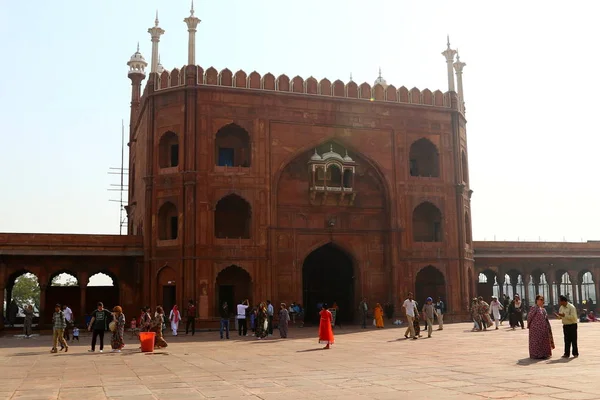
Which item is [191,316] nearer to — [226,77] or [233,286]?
[233,286]

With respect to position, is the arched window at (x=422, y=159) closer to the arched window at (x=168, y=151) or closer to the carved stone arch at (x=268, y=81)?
the carved stone arch at (x=268, y=81)

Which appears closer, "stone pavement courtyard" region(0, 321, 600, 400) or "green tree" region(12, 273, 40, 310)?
"stone pavement courtyard" region(0, 321, 600, 400)

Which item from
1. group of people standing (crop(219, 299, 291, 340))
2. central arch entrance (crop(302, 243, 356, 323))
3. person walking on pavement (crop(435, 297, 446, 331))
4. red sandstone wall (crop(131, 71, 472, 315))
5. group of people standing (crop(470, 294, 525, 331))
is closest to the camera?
group of people standing (crop(219, 299, 291, 340))

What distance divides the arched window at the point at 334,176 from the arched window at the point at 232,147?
3264mm

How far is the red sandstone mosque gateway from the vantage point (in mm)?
23297

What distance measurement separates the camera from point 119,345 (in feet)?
49.1

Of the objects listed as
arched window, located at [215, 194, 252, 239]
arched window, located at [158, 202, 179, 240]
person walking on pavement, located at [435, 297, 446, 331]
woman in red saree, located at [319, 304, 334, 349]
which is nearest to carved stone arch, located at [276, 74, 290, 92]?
arched window, located at [215, 194, 252, 239]

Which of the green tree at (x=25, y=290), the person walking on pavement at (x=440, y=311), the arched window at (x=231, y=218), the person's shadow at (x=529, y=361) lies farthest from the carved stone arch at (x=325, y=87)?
the green tree at (x=25, y=290)

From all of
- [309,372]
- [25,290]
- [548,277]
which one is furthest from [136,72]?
[25,290]

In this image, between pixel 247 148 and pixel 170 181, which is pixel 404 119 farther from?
pixel 170 181

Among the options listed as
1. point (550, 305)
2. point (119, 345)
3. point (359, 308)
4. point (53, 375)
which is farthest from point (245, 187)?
point (550, 305)

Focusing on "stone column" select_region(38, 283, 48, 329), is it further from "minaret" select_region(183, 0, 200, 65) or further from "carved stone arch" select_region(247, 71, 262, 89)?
"carved stone arch" select_region(247, 71, 262, 89)

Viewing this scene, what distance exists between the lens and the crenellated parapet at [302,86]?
24078 mm

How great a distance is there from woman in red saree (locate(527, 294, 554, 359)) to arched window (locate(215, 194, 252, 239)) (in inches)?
558
